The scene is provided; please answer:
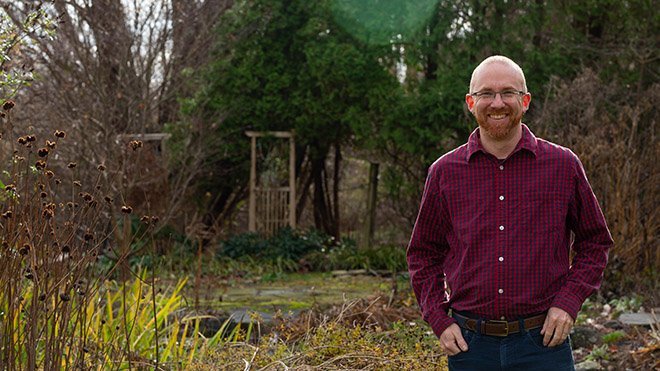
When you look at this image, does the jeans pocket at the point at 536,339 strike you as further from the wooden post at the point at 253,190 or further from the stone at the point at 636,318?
the wooden post at the point at 253,190

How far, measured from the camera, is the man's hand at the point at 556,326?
3.10 metres

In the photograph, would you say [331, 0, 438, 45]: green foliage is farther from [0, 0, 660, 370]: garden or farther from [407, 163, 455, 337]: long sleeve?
[407, 163, 455, 337]: long sleeve

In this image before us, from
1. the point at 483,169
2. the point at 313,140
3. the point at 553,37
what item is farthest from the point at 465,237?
the point at 313,140

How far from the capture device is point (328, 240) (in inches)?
584

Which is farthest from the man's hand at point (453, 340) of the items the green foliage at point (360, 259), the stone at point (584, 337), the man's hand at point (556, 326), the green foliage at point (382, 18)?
the green foliage at point (382, 18)

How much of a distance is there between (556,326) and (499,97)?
2.41 ft

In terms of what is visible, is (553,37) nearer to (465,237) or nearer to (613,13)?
(613,13)

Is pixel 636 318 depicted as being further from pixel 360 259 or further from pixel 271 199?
pixel 271 199

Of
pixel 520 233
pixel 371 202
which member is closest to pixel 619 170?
pixel 371 202

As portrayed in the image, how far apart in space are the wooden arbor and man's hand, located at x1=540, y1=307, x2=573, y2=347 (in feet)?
39.3

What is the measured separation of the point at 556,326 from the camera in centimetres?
311

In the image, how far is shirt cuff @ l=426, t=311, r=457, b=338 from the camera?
10.7 feet

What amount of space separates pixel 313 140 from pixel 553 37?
3979 millimetres

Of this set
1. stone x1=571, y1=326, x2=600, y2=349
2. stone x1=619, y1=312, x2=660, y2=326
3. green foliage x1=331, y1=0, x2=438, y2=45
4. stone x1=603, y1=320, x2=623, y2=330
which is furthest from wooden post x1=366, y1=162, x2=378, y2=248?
stone x1=571, y1=326, x2=600, y2=349
